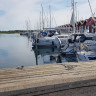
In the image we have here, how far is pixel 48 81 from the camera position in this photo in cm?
366

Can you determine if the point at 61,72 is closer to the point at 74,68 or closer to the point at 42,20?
the point at 74,68

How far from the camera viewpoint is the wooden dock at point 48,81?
345 centimetres

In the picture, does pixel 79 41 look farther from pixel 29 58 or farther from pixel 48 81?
pixel 48 81

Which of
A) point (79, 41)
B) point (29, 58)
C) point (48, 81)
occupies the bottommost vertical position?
point (29, 58)

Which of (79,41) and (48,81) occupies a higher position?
(79,41)

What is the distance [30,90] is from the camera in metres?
3.46

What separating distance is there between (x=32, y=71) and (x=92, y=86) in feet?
4.32

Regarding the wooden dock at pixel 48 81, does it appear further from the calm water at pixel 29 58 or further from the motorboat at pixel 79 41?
the motorboat at pixel 79 41

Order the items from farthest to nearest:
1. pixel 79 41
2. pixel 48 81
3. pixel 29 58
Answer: pixel 29 58, pixel 79 41, pixel 48 81

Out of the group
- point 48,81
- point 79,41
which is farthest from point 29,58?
point 48,81

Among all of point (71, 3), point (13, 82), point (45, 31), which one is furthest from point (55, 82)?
point (45, 31)

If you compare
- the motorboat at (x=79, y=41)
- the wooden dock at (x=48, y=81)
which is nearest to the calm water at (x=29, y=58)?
the motorboat at (x=79, y=41)

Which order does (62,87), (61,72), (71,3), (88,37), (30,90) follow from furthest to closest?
(71,3), (88,37), (61,72), (62,87), (30,90)

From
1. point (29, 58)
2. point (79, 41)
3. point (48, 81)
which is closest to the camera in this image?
point (48, 81)
